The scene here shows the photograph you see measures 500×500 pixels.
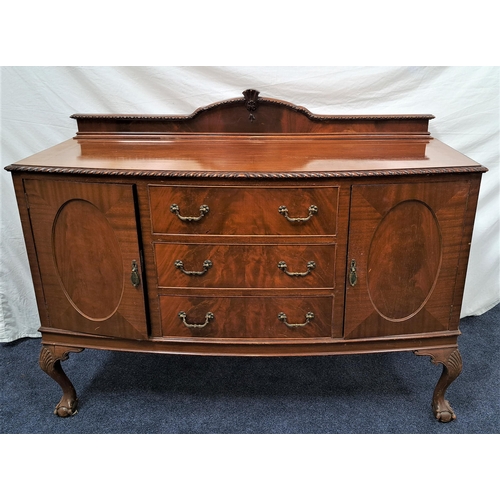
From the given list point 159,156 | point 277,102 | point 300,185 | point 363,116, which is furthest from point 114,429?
point 363,116

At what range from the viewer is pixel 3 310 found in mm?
2162

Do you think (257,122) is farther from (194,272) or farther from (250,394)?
(250,394)

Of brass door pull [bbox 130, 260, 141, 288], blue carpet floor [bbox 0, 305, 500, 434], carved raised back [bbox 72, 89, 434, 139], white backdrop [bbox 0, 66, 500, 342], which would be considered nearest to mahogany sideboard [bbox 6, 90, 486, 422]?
brass door pull [bbox 130, 260, 141, 288]

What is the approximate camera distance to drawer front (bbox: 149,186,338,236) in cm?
136

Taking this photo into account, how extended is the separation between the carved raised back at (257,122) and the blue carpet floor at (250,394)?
39.7 inches

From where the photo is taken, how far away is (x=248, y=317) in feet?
4.95

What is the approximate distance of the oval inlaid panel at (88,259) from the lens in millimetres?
1443

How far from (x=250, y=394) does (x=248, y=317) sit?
1.69 ft

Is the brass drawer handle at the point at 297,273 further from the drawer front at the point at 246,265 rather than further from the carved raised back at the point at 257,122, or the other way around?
the carved raised back at the point at 257,122

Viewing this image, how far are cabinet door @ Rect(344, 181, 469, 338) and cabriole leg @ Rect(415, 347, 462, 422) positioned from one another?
0.10 metres

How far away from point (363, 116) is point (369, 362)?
3.50 feet

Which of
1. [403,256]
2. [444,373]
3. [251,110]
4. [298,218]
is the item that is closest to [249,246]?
[298,218]

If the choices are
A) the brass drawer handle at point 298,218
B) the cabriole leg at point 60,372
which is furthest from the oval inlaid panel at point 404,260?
the cabriole leg at point 60,372
